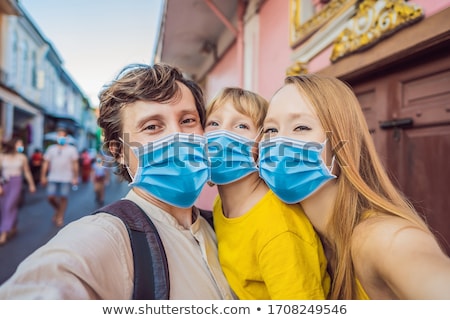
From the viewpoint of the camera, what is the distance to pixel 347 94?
2.64 feet

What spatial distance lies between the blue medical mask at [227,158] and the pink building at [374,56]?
254 mm

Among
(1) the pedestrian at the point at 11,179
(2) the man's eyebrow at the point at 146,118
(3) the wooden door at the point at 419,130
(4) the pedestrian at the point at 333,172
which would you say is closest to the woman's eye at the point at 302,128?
(4) the pedestrian at the point at 333,172

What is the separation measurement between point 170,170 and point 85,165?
7.10 feet

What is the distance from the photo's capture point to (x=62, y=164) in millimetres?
2498

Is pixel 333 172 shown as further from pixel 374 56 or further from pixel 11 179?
pixel 11 179

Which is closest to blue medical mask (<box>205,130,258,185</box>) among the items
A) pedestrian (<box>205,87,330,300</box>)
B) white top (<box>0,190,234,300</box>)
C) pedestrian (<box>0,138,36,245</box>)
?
pedestrian (<box>205,87,330,300</box>)

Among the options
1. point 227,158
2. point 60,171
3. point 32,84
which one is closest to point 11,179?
point 60,171

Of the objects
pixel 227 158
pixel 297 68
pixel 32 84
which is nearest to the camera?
pixel 227 158

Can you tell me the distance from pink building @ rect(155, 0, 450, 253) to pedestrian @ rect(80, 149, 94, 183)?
3.76 ft

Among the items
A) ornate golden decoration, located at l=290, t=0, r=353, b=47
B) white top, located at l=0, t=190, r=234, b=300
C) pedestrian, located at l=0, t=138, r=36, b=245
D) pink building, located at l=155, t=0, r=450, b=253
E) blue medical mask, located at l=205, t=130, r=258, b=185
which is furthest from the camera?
pedestrian, located at l=0, t=138, r=36, b=245

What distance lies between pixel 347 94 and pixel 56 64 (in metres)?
1.24

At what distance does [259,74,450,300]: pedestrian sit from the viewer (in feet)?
2.21

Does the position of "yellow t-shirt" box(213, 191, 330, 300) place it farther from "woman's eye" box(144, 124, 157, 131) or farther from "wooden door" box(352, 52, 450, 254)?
"wooden door" box(352, 52, 450, 254)
